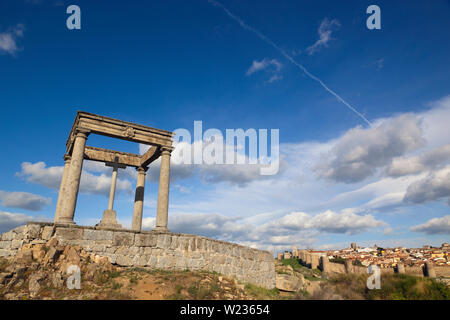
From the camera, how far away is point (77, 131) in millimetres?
18000

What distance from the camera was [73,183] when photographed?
1684 cm

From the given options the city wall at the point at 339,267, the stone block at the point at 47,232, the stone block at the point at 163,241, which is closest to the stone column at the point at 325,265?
the city wall at the point at 339,267

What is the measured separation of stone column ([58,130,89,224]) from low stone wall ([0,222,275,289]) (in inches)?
51.3

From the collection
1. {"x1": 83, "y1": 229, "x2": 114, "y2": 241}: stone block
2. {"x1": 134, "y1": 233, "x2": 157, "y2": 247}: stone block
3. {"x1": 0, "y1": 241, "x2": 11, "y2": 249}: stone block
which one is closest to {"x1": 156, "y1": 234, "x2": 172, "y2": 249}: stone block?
{"x1": 134, "y1": 233, "x2": 157, "y2": 247}: stone block

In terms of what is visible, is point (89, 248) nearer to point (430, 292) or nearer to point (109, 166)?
point (109, 166)

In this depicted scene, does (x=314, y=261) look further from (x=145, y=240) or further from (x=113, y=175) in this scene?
(x=145, y=240)

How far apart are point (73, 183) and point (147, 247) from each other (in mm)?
5477

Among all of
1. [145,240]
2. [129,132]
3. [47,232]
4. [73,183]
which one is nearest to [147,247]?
[145,240]

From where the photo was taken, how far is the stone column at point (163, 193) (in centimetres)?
1859

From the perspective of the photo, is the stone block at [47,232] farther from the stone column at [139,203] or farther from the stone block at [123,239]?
the stone column at [139,203]

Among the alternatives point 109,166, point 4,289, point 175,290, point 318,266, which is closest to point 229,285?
point 175,290

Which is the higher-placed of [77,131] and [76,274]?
[77,131]

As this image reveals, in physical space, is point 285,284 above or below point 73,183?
below
